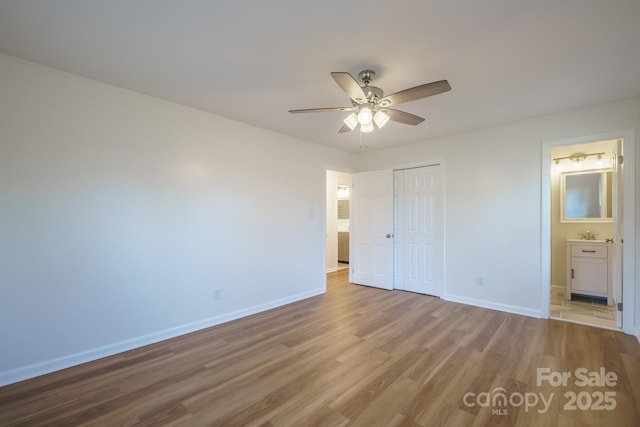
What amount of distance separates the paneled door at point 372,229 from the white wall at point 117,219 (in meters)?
1.85

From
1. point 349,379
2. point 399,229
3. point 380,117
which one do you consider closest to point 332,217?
point 399,229

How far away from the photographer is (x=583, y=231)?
4.36 meters

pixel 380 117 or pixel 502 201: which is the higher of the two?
pixel 380 117

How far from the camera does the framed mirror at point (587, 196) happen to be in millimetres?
4199

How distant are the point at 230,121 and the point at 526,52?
2.99 meters

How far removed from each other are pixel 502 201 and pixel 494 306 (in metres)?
1.41

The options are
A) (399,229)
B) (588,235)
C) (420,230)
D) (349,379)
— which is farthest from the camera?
(399,229)

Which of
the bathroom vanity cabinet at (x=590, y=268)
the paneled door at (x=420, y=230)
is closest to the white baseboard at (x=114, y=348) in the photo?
the paneled door at (x=420, y=230)

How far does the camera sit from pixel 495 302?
12.5ft

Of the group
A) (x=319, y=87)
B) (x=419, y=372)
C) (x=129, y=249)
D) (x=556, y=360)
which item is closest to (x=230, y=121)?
(x=319, y=87)

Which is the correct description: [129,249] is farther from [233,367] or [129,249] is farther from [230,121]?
[230,121]

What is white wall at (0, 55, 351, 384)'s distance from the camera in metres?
2.21

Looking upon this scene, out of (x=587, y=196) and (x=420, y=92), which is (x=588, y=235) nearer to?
(x=587, y=196)

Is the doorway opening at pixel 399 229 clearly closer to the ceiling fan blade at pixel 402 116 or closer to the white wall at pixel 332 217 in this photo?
the white wall at pixel 332 217
